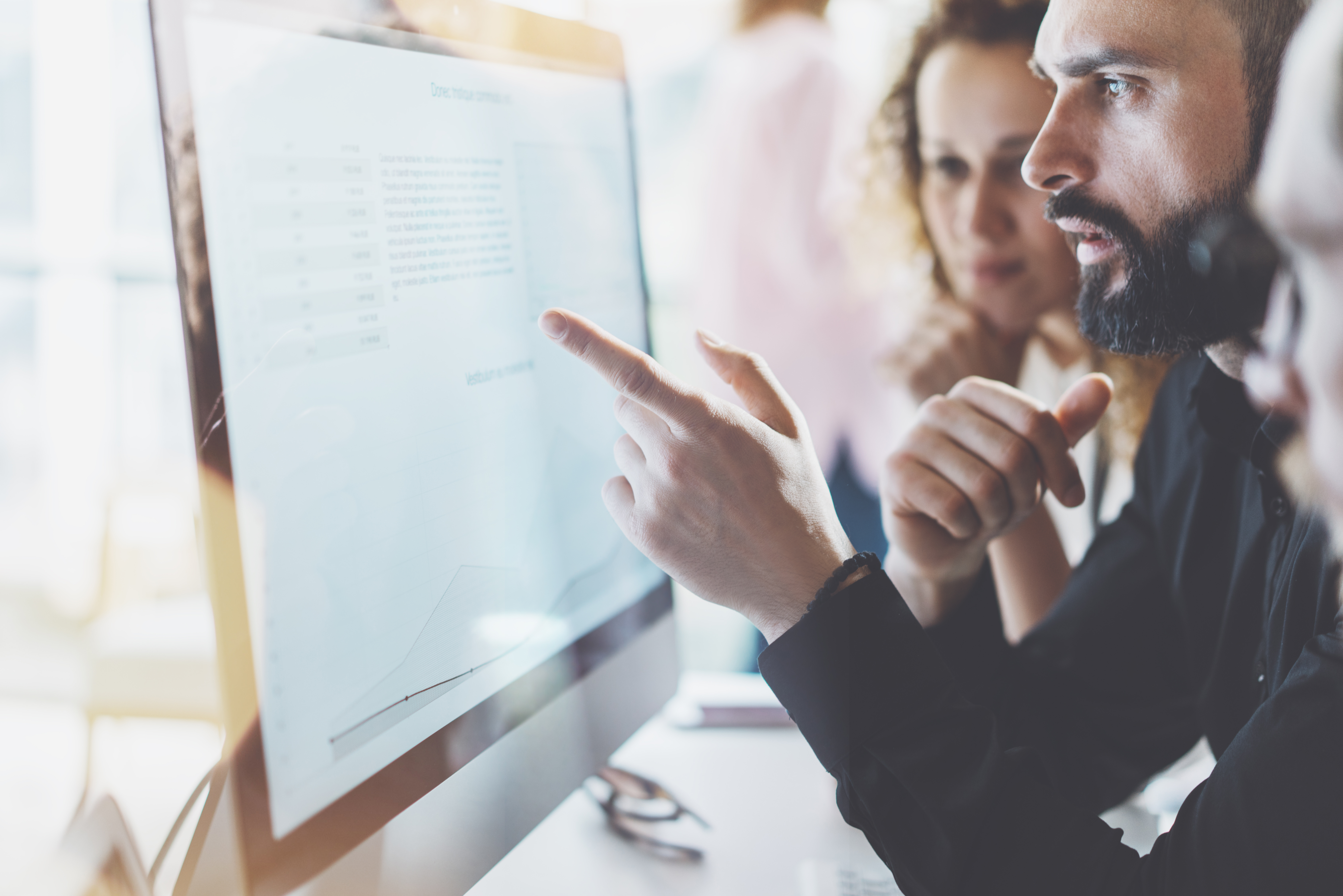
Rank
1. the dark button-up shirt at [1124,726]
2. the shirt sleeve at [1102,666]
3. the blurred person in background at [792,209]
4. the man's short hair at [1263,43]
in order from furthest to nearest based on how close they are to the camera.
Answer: the blurred person in background at [792,209]
the shirt sleeve at [1102,666]
the man's short hair at [1263,43]
the dark button-up shirt at [1124,726]

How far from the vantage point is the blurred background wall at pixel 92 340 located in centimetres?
164

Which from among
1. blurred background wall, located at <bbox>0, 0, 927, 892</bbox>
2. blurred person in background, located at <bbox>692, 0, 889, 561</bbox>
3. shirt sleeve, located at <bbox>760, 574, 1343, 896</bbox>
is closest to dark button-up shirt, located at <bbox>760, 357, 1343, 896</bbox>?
shirt sleeve, located at <bbox>760, 574, 1343, 896</bbox>

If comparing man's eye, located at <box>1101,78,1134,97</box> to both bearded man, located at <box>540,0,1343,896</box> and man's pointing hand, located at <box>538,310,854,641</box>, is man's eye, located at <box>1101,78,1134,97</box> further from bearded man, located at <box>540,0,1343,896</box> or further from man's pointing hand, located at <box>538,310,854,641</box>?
man's pointing hand, located at <box>538,310,854,641</box>

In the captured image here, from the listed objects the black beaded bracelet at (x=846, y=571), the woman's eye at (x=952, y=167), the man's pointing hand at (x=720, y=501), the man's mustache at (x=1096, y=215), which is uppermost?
the woman's eye at (x=952, y=167)

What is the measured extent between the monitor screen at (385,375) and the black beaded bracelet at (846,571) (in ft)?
0.63

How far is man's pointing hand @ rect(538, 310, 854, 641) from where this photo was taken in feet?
1.67

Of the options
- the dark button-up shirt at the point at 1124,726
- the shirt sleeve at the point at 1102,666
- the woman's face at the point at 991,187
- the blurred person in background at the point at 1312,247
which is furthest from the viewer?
the woman's face at the point at 991,187

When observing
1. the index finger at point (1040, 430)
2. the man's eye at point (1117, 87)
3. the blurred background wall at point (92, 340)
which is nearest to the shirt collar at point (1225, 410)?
the index finger at point (1040, 430)

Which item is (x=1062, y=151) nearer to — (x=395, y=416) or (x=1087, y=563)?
(x=1087, y=563)

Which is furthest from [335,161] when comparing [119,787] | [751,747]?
[751,747]

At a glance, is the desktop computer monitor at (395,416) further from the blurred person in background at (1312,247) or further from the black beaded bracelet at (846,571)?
the blurred person in background at (1312,247)

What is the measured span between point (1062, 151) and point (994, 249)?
642 millimetres

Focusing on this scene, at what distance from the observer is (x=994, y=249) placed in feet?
4.46

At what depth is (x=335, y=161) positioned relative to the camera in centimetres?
46
